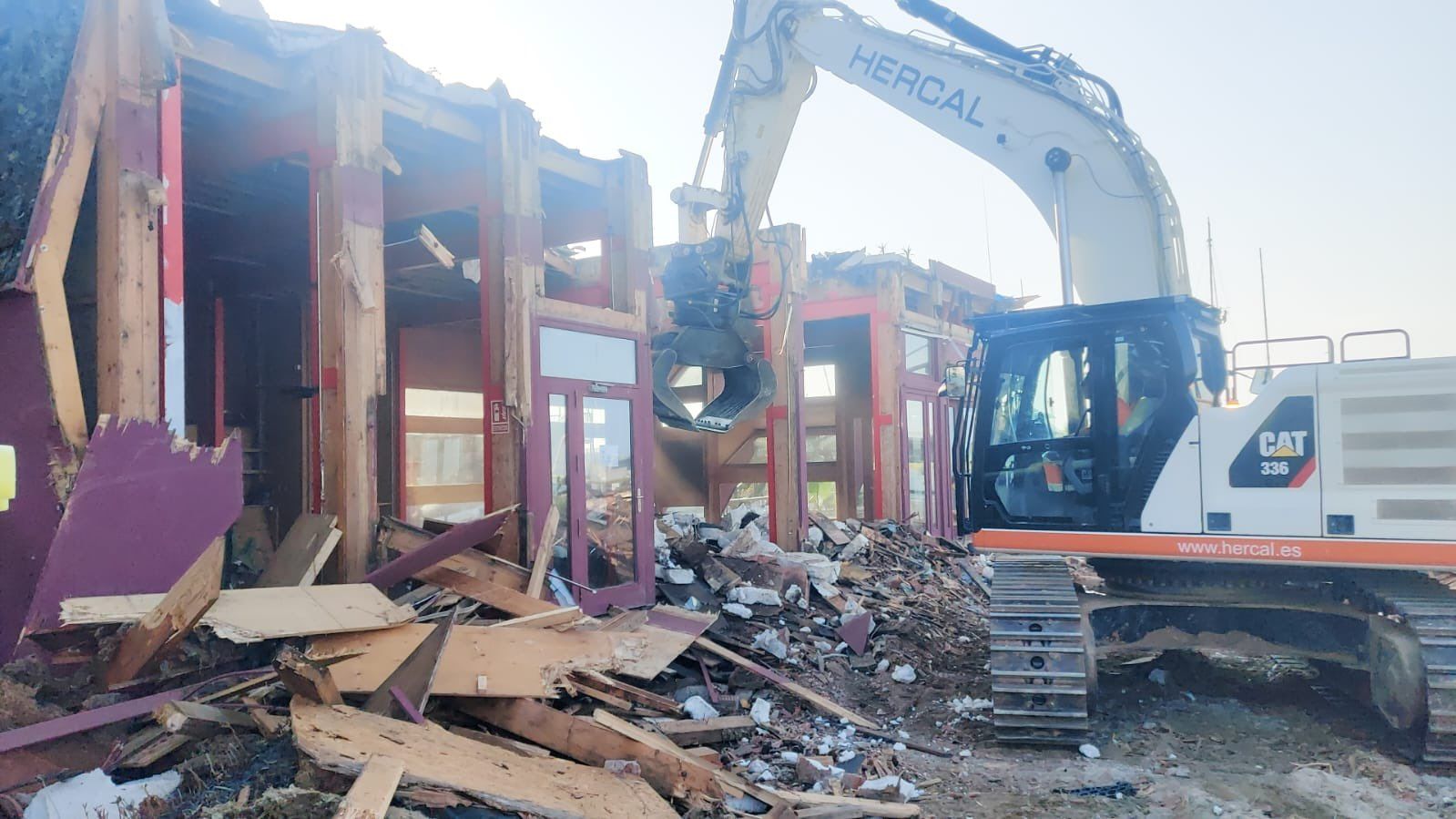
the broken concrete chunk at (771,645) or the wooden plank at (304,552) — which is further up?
the wooden plank at (304,552)

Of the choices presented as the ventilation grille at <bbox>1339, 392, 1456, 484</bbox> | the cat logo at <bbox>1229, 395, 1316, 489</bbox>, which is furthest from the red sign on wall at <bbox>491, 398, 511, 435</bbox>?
the ventilation grille at <bbox>1339, 392, 1456, 484</bbox>

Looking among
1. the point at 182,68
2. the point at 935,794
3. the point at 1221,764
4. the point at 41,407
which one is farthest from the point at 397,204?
the point at 1221,764

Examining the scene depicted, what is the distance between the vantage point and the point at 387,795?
3809 mm

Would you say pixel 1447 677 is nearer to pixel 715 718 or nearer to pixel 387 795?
pixel 715 718

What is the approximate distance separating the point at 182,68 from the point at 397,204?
2.99 m

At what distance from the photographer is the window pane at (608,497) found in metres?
9.12

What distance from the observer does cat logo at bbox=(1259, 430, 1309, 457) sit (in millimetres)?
6297

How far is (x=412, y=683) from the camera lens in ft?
16.6

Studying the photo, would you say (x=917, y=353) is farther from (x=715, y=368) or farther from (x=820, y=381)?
(x=715, y=368)

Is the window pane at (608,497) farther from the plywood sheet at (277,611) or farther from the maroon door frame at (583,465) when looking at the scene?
the plywood sheet at (277,611)

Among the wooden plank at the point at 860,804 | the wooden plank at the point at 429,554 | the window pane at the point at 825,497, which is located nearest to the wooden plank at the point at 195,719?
the wooden plank at the point at 429,554

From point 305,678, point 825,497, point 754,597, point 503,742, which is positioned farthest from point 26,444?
point 825,497

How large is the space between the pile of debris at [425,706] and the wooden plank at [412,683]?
0.04ft

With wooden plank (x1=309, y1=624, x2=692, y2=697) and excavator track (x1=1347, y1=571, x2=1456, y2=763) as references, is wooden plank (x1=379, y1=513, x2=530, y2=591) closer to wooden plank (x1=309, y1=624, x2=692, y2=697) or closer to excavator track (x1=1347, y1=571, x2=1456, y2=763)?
wooden plank (x1=309, y1=624, x2=692, y2=697)
